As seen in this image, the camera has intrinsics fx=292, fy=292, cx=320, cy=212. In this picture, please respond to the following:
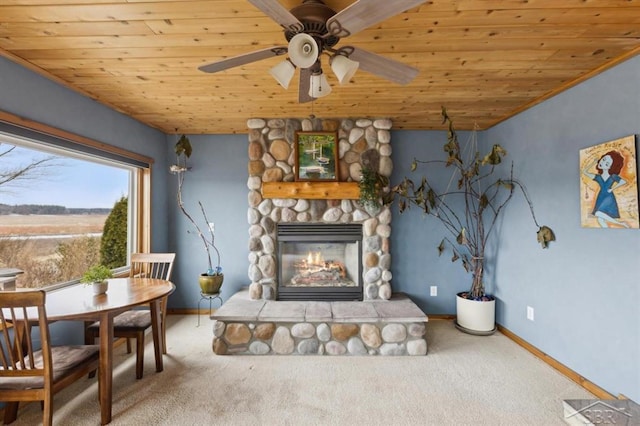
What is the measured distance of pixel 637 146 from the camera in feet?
6.17

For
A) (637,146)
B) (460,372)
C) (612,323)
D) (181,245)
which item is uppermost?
(637,146)

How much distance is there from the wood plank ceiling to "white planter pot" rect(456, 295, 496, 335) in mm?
2075

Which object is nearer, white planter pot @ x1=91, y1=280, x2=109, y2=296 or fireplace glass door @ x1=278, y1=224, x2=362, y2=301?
white planter pot @ x1=91, y1=280, x2=109, y2=296

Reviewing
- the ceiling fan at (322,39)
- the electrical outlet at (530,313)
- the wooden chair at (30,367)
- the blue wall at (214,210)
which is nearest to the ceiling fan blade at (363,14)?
the ceiling fan at (322,39)

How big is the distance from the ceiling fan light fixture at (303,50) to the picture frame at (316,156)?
6.65 feet

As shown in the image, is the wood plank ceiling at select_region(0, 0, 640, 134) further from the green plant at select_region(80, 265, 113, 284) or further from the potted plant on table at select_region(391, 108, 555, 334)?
the green plant at select_region(80, 265, 113, 284)

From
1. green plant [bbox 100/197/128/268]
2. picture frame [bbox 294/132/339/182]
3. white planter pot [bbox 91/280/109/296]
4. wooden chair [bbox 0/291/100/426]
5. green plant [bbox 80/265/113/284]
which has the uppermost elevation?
picture frame [bbox 294/132/339/182]

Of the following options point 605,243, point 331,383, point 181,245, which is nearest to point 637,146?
point 605,243

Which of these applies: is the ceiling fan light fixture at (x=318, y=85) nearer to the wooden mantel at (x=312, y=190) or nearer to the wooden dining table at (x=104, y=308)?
the wooden mantel at (x=312, y=190)

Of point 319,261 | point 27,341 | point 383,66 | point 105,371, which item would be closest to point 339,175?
point 319,261

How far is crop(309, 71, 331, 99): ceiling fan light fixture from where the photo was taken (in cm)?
158

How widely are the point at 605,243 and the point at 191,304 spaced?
13.9ft

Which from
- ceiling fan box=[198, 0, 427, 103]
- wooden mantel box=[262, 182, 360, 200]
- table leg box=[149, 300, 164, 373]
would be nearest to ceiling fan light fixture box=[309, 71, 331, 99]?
ceiling fan box=[198, 0, 427, 103]

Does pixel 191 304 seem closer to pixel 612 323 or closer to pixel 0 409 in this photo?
pixel 0 409
